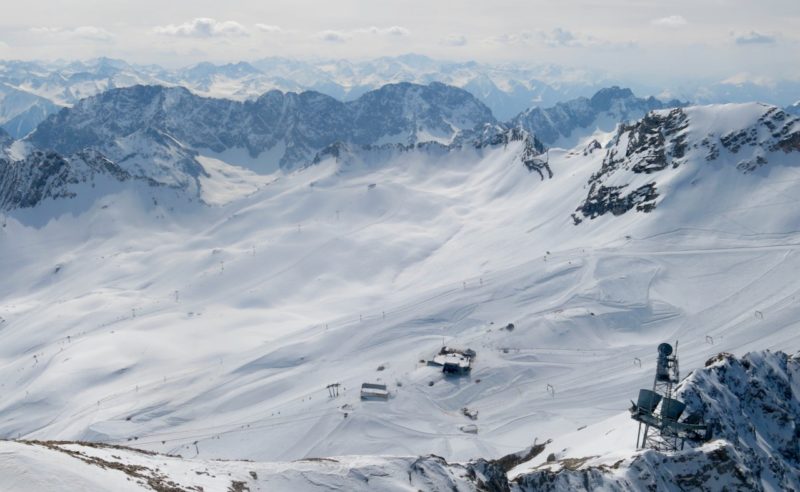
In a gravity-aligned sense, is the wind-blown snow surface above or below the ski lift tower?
below

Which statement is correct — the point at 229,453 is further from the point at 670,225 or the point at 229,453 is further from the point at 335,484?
the point at 670,225

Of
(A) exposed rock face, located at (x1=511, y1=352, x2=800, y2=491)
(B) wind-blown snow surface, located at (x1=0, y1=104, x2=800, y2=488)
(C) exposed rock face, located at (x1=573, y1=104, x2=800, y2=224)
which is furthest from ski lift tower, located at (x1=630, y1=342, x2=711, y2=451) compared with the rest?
(C) exposed rock face, located at (x1=573, y1=104, x2=800, y2=224)

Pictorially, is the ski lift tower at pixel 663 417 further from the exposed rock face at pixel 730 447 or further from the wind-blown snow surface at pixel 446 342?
the wind-blown snow surface at pixel 446 342

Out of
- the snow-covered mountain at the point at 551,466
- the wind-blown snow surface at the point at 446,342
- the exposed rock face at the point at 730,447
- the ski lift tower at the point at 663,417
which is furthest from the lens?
the wind-blown snow surface at the point at 446,342

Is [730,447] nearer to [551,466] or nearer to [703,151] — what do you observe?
[551,466]

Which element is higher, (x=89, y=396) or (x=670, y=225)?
(x=670, y=225)

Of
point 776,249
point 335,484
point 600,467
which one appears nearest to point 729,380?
point 600,467

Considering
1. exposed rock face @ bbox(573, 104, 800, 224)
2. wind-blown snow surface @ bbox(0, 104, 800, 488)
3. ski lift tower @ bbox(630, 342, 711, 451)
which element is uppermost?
exposed rock face @ bbox(573, 104, 800, 224)

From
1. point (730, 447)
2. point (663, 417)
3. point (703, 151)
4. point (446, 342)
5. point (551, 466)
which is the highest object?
point (703, 151)

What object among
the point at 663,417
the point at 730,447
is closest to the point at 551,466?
the point at 663,417

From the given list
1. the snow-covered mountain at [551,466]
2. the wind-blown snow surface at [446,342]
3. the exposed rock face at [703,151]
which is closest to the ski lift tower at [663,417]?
the snow-covered mountain at [551,466]

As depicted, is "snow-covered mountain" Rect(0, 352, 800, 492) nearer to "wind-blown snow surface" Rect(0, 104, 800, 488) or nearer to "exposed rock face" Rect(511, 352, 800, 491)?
"exposed rock face" Rect(511, 352, 800, 491)
